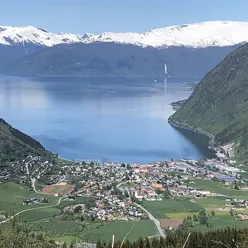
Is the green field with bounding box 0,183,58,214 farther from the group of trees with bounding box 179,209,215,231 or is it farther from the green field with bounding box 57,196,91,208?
the group of trees with bounding box 179,209,215,231

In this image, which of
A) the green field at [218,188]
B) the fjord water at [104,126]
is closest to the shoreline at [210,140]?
the fjord water at [104,126]

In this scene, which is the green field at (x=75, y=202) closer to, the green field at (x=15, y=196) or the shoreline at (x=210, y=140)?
the green field at (x=15, y=196)

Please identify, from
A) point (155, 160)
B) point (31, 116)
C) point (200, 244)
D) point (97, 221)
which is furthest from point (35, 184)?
point (31, 116)

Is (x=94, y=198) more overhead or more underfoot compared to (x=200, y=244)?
more underfoot

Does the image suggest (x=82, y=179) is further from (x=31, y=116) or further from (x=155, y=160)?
(x=31, y=116)

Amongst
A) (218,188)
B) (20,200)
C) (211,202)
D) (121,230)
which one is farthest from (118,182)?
(121,230)

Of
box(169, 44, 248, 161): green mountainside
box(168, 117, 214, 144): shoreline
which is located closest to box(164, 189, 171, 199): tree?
box(169, 44, 248, 161): green mountainside
